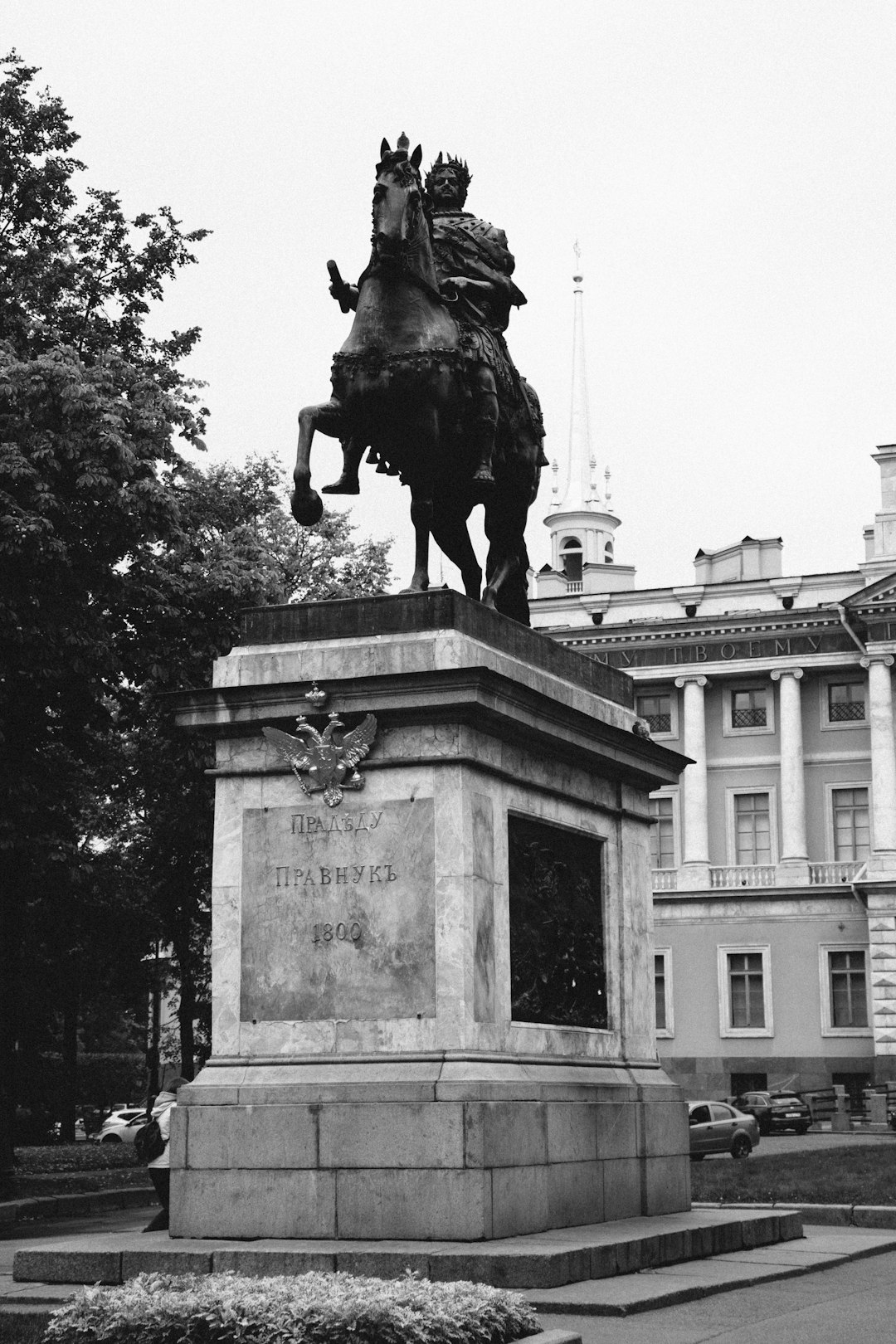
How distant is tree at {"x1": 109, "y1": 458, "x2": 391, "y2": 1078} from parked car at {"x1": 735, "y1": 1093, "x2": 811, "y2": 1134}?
48.1 ft

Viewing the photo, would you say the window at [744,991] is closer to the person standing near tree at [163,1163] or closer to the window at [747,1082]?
the window at [747,1082]

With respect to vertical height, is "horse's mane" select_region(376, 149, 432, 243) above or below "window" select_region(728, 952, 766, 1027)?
above

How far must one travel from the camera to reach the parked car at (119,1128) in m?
55.5

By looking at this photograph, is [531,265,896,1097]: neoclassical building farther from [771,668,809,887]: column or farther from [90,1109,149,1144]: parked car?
[90,1109,149,1144]: parked car

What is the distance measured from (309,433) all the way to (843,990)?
54.2 metres

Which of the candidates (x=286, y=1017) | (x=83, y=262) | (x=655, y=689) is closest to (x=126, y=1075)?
(x=655, y=689)

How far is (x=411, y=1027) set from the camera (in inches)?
512

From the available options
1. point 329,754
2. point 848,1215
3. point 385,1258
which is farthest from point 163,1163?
point 848,1215

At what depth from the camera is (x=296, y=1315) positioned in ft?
28.9

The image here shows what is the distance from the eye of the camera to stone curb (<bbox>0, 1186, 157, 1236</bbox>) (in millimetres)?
23969

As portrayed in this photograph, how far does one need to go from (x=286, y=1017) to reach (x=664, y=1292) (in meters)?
3.16

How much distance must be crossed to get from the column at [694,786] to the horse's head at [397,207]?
180 ft

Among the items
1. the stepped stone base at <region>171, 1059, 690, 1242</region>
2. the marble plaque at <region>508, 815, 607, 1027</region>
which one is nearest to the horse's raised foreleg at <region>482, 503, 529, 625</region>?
the marble plaque at <region>508, 815, 607, 1027</region>

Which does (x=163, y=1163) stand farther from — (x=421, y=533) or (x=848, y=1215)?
(x=848, y=1215)
